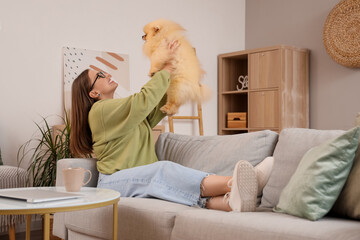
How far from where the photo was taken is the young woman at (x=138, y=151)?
2137 mm

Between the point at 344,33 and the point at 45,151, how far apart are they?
2.91 metres

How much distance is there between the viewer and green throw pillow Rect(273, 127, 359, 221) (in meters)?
1.65

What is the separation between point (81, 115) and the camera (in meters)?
2.74

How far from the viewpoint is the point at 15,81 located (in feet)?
12.5

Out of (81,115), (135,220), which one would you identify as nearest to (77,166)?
(81,115)

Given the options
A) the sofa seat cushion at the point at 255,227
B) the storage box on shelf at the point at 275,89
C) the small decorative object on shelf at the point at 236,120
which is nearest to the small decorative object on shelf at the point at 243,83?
the storage box on shelf at the point at 275,89

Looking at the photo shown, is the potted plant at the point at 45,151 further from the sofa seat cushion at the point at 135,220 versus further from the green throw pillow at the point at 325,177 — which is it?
the green throw pillow at the point at 325,177

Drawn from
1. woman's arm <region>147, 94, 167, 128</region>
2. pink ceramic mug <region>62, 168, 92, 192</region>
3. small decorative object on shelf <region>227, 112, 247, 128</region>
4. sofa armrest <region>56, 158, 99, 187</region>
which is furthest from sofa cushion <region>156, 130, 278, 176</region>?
small decorative object on shelf <region>227, 112, 247, 128</region>

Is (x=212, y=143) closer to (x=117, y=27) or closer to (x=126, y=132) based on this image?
(x=126, y=132)

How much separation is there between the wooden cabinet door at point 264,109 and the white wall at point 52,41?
24.5 inches

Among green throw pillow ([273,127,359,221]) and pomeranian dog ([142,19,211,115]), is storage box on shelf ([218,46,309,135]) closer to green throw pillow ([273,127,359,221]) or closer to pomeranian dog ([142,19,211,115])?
pomeranian dog ([142,19,211,115])

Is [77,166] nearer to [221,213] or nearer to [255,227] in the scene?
[221,213]

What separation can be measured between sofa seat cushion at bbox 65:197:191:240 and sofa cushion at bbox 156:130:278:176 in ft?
1.43

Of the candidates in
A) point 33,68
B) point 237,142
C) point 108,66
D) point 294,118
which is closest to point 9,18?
point 33,68
